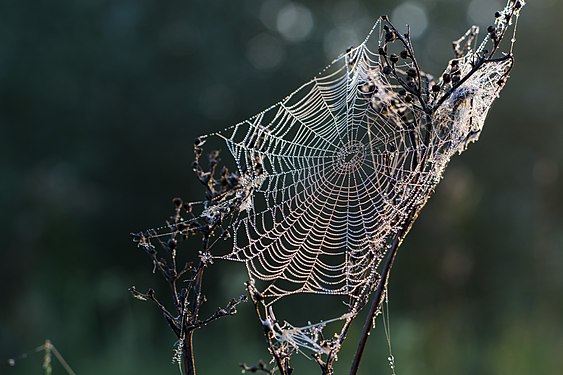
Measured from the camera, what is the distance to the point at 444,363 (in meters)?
4.69

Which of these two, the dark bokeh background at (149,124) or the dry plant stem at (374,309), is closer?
the dry plant stem at (374,309)

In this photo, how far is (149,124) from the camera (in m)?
9.23

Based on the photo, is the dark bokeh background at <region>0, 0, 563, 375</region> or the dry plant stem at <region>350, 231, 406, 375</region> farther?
the dark bokeh background at <region>0, 0, 563, 375</region>

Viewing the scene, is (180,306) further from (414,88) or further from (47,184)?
(47,184)

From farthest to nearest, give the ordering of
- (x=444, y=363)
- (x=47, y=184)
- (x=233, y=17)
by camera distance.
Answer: (x=233, y=17), (x=47, y=184), (x=444, y=363)

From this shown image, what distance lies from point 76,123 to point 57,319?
2.95 meters

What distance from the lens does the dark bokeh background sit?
8156mm

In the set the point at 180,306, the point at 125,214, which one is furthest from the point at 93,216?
the point at 180,306

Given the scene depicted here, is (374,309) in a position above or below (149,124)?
below

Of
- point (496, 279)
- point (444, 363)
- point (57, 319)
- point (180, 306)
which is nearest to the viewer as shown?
point (180, 306)

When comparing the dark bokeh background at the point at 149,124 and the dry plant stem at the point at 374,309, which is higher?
the dark bokeh background at the point at 149,124

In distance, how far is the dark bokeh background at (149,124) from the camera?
Answer: 8156 millimetres

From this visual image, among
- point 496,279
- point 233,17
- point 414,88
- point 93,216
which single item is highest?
point 233,17

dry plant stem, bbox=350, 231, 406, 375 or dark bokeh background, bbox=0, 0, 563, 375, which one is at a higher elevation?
dark bokeh background, bbox=0, 0, 563, 375
